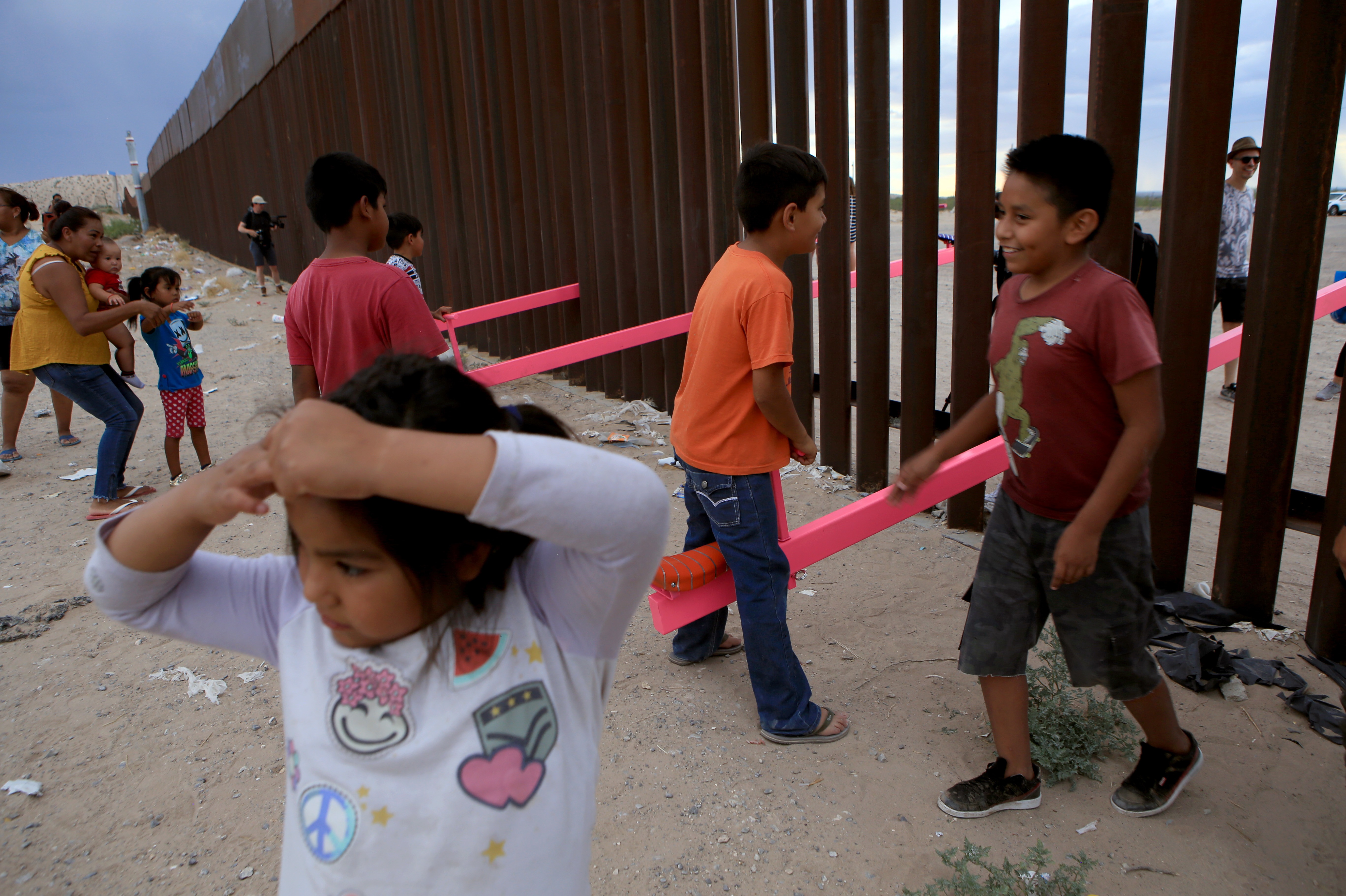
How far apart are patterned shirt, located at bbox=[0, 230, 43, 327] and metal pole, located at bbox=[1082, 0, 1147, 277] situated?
6120 millimetres

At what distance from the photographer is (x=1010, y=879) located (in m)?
1.92

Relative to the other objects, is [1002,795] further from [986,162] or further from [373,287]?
[986,162]

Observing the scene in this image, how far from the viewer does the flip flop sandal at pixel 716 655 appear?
306cm

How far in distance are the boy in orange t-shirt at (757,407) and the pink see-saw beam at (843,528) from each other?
9 centimetres

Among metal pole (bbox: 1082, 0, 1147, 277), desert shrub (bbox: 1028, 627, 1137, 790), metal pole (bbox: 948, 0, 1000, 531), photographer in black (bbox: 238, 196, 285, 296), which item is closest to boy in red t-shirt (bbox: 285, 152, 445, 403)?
desert shrub (bbox: 1028, 627, 1137, 790)

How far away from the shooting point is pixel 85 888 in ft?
7.13

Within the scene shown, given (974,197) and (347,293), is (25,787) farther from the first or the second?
(974,197)

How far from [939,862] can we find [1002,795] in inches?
10.6

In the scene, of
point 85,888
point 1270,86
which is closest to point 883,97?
point 1270,86

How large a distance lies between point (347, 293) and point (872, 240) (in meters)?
2.56

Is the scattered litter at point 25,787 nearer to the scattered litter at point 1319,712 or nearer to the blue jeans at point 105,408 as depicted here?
the blue jeans at point 105,408

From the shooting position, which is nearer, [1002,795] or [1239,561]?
[1002,795]

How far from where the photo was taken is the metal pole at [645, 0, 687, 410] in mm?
5426

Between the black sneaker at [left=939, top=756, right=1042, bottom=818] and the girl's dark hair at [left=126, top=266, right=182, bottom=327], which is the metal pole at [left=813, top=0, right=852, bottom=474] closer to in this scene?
the black sneaker at [left=939, top=756, right=1042, bottom=818]
